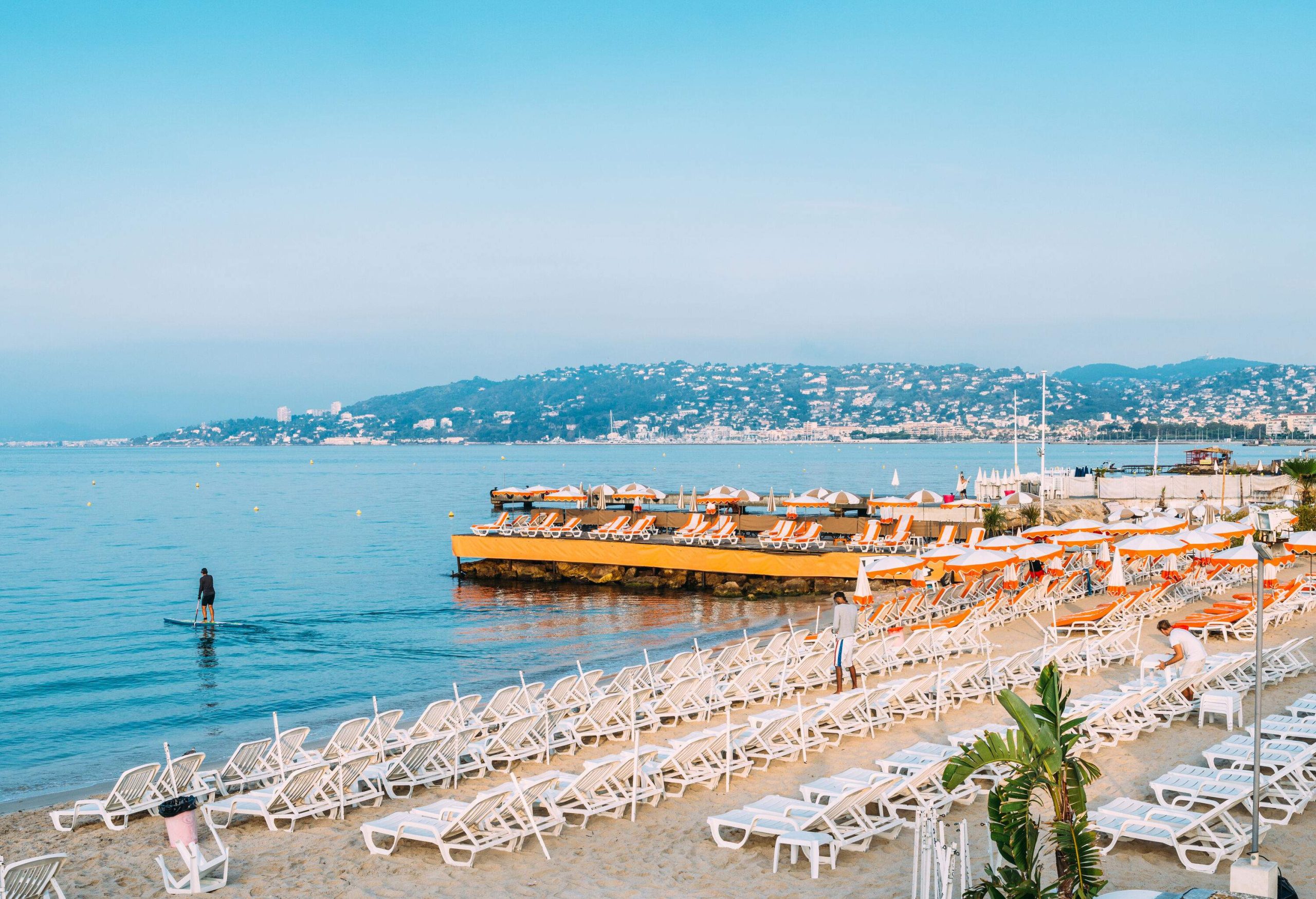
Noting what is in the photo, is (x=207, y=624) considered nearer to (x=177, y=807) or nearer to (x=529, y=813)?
(x=177, y=807)

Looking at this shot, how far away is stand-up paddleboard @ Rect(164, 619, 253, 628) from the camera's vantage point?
25281 mm

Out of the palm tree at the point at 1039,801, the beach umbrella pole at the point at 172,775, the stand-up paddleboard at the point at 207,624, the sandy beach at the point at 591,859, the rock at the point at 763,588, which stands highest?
the palm tree at the point at 1039,801

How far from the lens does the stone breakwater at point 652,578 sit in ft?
90.2

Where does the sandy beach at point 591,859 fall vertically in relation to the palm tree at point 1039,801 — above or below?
below

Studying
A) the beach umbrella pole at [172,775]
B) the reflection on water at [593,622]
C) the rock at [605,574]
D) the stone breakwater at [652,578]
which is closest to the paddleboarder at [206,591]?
the reflection on water at [593,622]

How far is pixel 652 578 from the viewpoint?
29.5m

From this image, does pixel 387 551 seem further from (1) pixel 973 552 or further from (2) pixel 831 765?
(2) pixel 831 765

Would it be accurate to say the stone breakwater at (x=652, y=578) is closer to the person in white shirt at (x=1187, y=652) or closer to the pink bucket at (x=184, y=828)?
the person in white shirt at (x=1187, y=652)

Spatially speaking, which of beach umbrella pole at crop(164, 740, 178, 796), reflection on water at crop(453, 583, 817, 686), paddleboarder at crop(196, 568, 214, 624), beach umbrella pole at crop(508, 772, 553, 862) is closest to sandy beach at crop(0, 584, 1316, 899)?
beach umbrella pole at crop(508, 772, 553, 862)

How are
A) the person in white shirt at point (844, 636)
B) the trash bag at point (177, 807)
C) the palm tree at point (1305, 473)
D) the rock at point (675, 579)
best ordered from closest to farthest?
the trash bag at point (177, 807) < the person in white shirt at point (844, 636) < the rock at point (675, 579) < the palm tree at point (1305, 473)

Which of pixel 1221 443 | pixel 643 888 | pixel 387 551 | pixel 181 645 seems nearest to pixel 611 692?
pixel 643 888

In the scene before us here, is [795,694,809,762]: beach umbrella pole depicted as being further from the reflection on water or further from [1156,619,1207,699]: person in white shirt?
the reflection on water

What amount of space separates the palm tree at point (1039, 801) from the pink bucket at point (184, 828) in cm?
510

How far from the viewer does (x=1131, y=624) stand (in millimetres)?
16562
